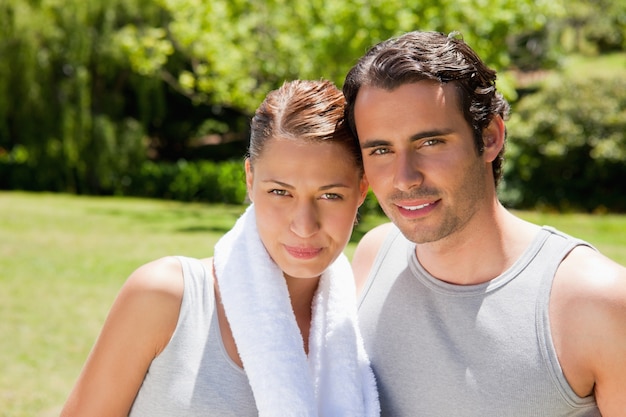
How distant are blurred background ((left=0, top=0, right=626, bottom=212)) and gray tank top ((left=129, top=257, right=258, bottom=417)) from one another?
1074 cm

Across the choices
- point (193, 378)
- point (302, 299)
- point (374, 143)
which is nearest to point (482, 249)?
point (374, 143)

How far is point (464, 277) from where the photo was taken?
7.30 feet

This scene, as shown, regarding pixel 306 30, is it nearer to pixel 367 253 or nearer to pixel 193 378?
pixel 367 253

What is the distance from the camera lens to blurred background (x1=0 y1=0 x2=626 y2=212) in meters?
12.9

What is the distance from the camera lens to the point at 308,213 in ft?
7.05

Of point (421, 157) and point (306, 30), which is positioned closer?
point (421, 157)

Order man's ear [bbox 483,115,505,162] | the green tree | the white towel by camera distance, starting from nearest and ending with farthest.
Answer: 1. the white towel
2. man's ear [bbox 483,115,505,162]
3. the green tree

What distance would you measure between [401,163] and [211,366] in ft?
2.51

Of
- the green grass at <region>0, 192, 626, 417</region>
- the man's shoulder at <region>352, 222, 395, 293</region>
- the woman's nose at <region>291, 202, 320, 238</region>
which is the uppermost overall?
the woman's nose at <region>291, 202, 320, 238</region>

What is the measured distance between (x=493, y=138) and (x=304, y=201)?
24.4 inches

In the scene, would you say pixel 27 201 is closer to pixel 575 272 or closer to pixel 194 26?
pixel 194 26

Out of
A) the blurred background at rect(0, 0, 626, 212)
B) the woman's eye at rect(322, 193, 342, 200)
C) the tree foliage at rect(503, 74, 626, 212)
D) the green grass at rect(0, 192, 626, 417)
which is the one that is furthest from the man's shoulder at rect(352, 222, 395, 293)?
the tree foliage at rect(503, 74, 626, 212)

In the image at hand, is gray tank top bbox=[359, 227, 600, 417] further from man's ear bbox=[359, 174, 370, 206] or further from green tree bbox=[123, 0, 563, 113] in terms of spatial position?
green tree bbox=[123, 0, 563, 113]

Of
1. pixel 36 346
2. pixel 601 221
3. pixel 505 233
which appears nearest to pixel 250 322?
pixel 505 233
